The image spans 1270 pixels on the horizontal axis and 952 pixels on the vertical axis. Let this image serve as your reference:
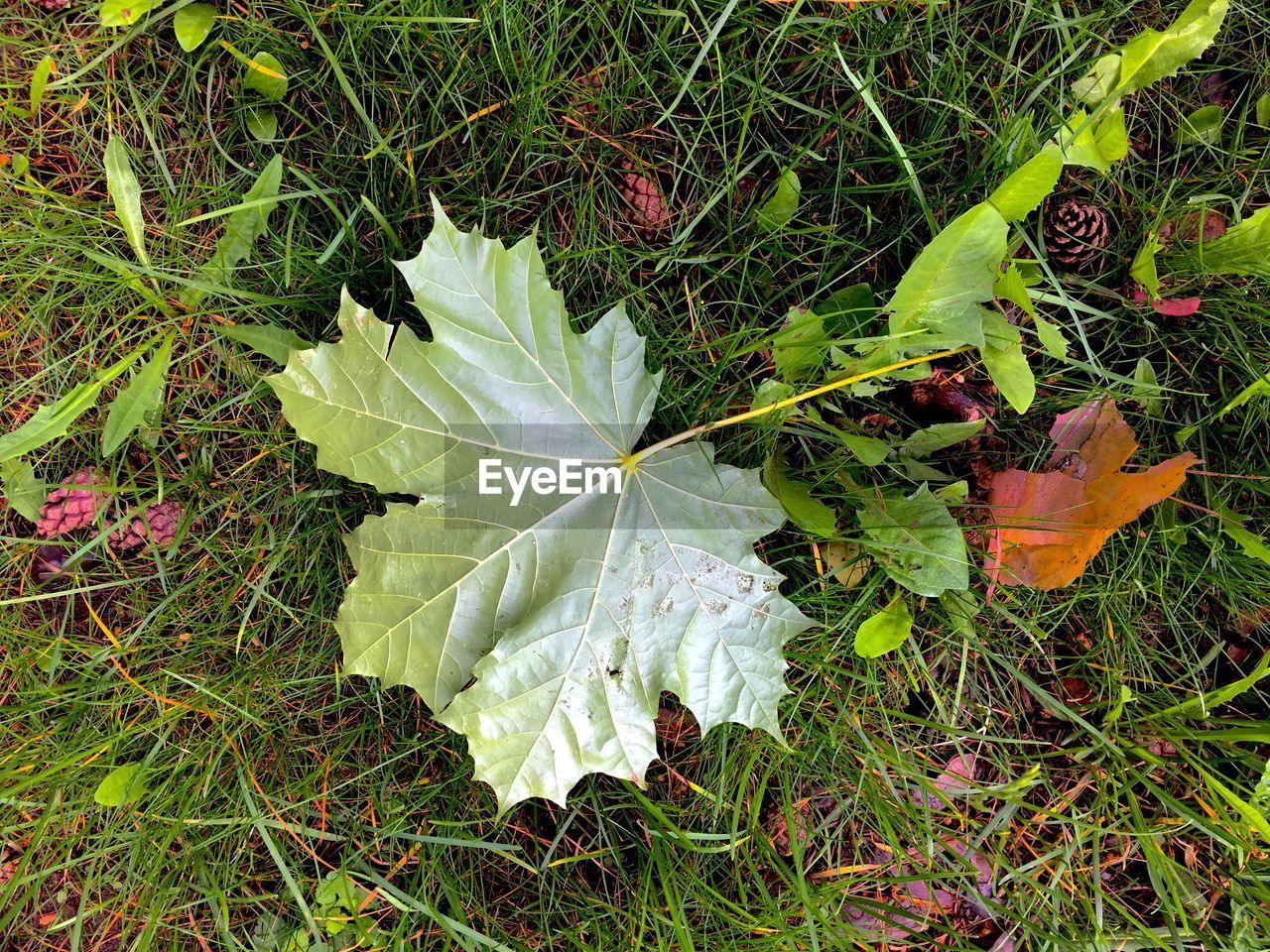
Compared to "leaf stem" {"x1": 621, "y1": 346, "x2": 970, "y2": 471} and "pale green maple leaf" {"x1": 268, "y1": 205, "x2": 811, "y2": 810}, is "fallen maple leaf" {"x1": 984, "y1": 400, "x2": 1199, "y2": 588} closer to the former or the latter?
"leaf stem" {"x1": 621, "y1": 346, "x2": 970, "y2": 471}

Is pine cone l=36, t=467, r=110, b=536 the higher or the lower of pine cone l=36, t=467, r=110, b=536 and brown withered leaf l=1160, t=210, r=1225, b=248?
the lower

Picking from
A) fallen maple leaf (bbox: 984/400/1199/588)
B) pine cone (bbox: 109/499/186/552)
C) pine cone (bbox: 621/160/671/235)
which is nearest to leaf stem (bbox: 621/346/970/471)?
fallen maple leaf (bbox: 984/400/1199/588)

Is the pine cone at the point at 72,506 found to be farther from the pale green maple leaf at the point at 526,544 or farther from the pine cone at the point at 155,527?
the pale green maple leaf at the point at 526,544

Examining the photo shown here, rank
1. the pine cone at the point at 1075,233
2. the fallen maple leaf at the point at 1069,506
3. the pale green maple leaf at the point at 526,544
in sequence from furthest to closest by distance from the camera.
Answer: the pine cone at the point at 1075,233 < the fallen maple leaf at the point at 1069,506 < the pale green maple leaf at the point at 526,544

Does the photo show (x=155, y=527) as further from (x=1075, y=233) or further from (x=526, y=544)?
(x=1075, y=233)

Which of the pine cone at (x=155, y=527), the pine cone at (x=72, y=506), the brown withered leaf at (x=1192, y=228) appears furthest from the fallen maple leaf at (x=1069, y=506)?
the pine cone at (x=72, y=506)

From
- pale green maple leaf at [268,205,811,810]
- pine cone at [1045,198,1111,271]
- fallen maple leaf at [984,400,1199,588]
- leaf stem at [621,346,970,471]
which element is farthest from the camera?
pine cone at [1045,198,1111,271]

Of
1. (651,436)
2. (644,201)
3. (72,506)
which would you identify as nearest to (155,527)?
(72,506)
